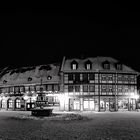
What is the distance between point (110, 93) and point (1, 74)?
2890 cm

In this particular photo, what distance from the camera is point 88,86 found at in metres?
50.3

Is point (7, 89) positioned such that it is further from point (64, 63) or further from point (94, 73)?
point (94, 73)

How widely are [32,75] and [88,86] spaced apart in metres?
13.9

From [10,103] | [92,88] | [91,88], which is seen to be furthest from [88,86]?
[10,103]

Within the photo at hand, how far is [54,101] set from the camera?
51594 mm

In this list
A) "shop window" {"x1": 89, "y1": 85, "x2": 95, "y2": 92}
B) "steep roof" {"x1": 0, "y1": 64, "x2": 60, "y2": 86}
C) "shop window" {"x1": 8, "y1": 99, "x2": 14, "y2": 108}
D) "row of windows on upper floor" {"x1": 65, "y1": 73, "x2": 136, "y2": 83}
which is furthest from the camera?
"shop window" {"x1": 8, "y1": 99, "x2": 14, "y2": 108}

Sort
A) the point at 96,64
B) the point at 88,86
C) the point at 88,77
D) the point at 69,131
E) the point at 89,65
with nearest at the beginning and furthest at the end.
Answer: the point at 69,131, the point at 88,86, the point at 88,77, the point at 89,65, the point at 96,64

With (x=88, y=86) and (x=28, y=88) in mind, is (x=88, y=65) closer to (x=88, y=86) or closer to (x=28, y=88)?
(x=88, y=86)

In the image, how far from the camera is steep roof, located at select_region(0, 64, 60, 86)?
5387 cm

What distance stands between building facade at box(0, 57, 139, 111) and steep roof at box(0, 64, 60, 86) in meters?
0.23

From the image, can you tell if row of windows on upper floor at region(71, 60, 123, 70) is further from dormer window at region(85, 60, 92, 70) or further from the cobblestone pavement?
the cobblestone pavement

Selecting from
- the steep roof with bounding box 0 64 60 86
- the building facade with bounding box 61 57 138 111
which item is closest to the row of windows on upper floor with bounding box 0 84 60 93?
the steep roof with bounding box 0 64 60 86

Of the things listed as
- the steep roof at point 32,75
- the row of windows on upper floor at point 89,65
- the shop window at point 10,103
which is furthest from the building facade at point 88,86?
the shop window at point 10,103

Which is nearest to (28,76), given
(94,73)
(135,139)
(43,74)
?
(43,74)
